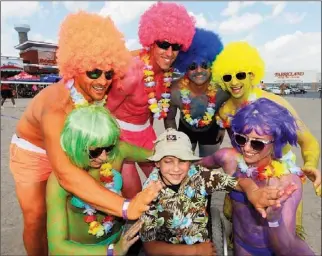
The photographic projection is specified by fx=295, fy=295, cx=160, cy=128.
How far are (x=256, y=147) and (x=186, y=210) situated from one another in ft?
1.80

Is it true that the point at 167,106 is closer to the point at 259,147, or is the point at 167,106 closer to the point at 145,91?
the point at 145,91

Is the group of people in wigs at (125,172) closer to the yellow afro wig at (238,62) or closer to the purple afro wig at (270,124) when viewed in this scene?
the purple afro wig at (270,124)

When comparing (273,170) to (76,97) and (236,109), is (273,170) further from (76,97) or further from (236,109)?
(76,97)

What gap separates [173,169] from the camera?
1.78 meters

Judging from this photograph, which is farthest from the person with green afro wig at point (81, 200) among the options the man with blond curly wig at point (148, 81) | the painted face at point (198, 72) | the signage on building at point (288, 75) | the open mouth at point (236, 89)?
the signage on building at point (288, 75)

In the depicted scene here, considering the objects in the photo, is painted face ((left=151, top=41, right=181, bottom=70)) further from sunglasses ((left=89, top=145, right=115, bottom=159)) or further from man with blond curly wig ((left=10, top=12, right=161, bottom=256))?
sunglasses ((left=89, top=145, right=115, bottom=159))

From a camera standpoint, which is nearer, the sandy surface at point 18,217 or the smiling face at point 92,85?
the smiling face at point 92,85

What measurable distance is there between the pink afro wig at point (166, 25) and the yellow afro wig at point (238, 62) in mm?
367

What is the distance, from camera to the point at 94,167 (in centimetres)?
175

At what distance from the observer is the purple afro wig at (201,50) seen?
9.67 feet

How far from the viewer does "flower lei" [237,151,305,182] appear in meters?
1.71

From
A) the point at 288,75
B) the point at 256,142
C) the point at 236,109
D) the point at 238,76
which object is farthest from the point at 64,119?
the point at 288,75

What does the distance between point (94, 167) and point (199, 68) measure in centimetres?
162

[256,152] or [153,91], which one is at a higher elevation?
[153,91]
